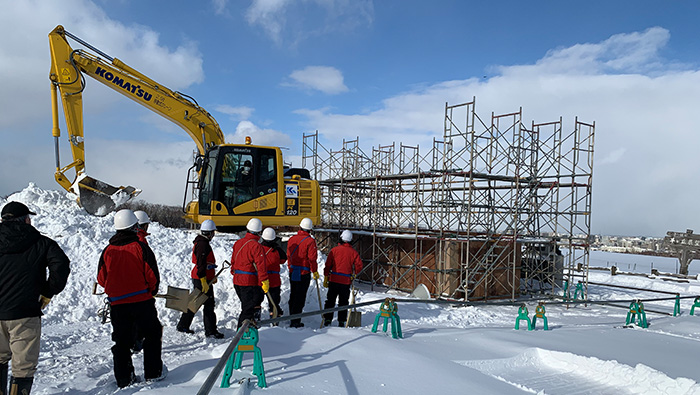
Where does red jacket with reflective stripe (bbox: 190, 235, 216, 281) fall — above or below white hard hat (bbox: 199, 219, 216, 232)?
below

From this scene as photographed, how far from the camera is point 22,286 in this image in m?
3.95

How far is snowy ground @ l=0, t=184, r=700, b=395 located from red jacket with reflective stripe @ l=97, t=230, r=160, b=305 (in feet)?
3.01

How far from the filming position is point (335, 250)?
26.4 ft

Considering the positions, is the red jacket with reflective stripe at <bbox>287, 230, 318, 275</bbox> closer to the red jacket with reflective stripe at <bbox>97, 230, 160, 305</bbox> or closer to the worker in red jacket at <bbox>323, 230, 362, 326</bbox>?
the worker in red jacket at <bbox>323, 230, 362, 326</bbox>

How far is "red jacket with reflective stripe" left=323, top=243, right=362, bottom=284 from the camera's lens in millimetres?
7984

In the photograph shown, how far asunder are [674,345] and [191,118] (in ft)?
36.8

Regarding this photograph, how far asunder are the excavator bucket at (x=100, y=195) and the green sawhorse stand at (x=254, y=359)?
8.37 meters

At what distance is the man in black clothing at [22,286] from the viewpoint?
12.8 feet

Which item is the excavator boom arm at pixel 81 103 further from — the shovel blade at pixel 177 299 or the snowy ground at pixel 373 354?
the shovel blade at pixel 177 299

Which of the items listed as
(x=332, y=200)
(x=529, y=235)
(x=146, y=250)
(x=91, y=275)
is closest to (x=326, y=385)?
(x=146, y=250)

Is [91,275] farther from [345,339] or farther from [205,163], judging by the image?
[345,339]

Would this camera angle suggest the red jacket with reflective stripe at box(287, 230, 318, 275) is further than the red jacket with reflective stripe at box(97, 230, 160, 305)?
Yes

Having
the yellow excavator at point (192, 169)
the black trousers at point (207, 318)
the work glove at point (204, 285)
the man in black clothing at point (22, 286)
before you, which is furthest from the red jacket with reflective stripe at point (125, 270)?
the yellow excavator at point (192, 169)

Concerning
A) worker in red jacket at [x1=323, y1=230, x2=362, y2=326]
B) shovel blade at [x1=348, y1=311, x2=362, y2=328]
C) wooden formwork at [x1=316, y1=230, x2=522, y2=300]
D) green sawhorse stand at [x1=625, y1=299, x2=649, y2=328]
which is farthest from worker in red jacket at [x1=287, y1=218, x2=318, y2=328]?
green sawhorse stand at [x1=625, y1=299, x2=649, y2=328]
